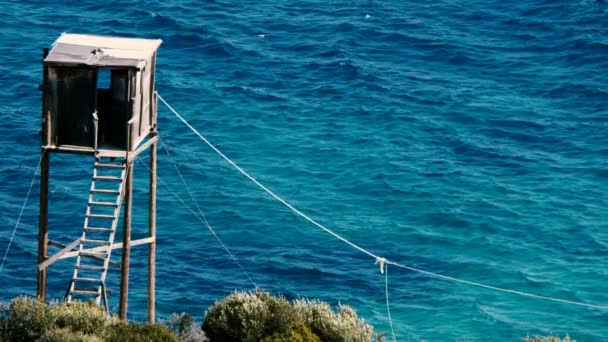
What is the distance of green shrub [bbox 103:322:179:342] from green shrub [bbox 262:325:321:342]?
198 centimetres

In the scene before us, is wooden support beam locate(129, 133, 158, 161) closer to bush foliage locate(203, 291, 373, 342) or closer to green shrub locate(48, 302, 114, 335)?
green shrub locate(48, 302, 114, 335)

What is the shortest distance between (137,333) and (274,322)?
9.61 ft

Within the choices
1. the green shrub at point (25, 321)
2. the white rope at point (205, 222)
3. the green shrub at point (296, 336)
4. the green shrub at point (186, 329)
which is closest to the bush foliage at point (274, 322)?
the green shrub at point (296, 336)

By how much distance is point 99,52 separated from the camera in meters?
24.0

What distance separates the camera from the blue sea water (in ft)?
116

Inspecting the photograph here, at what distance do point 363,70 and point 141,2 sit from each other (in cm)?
1520

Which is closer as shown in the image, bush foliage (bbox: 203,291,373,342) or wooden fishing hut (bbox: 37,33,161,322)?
wooden fishing hut (bbox: 37,33,161,322)

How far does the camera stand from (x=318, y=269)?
36.1 metres

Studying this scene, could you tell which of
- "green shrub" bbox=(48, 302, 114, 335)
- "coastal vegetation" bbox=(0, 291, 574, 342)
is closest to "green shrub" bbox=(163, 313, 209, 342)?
"coastal vegetation" bbox=(0, 291, 574, 342)

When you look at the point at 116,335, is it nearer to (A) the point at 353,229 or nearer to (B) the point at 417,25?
(A) the point at 353,229

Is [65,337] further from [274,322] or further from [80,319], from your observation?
[274,322]

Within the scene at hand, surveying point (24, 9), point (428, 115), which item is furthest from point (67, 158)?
point (24, 9)

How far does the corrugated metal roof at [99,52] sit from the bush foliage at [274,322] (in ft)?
17.7

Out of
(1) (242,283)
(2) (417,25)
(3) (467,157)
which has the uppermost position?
(2) (417,25)
